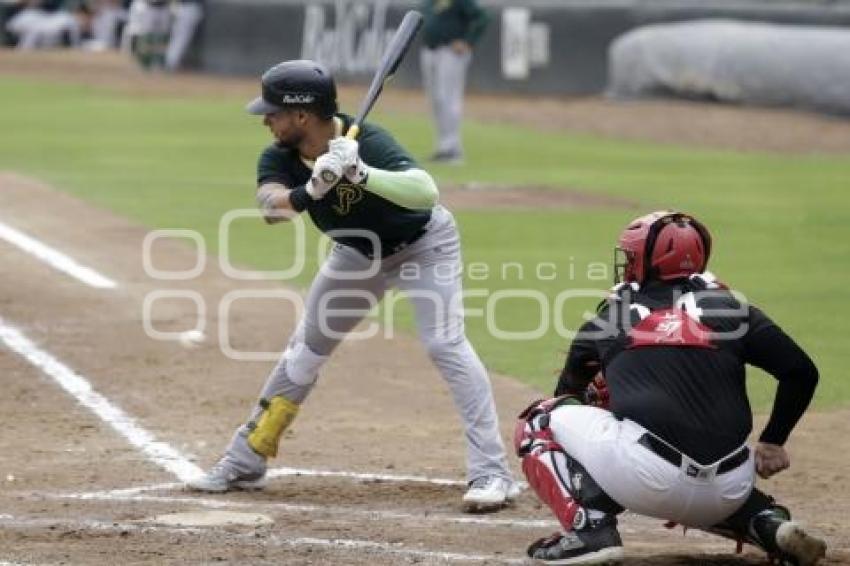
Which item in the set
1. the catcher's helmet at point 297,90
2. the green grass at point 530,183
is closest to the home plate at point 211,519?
the catcher's helmet at point 297,90

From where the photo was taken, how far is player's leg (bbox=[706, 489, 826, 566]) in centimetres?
621

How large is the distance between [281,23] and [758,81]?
28.2 feet

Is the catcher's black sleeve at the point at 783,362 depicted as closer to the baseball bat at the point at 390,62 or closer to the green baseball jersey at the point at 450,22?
the baseball bat at the point at 390,62

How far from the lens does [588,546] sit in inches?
246

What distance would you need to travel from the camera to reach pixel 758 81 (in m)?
26.1

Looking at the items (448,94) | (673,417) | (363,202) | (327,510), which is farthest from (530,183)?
(673,417)

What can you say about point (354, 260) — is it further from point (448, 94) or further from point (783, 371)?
point (448, 94)

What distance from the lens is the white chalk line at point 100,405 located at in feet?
27.1

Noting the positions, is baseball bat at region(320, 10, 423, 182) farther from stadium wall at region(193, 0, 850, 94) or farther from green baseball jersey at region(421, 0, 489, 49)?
stadium wall at region(193, 0, 850, 94)

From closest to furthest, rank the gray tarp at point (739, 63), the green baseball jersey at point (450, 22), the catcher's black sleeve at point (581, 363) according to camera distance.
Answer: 1. the catcher's black sleeve at point (581, 363)
2. the green baseball jersey at point (450, 22)
3. the gray tarp at point (739, 63)

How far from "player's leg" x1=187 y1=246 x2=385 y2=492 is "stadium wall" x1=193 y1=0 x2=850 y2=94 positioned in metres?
20.7

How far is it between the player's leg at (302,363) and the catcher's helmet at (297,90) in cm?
65

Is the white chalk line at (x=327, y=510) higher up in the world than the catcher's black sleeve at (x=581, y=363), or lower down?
lower down

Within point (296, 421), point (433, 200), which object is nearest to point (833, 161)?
point (296, 421)
